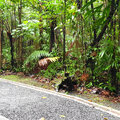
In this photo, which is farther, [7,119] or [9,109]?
[9,109]

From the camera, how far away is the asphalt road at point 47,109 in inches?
82.9

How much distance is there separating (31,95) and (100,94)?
1.74 metres

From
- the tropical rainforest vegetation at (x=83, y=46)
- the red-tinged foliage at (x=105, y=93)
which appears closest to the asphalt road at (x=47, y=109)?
the red-tinged foliage at (x=105, y=93)

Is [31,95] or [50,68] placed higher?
[50,68]

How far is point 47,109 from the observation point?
238 cm

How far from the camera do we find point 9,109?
2.27m

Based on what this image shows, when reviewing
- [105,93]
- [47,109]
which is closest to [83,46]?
[105,93]

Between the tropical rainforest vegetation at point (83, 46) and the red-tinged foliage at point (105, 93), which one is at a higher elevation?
the tropical rainforest vegetation at point (83, 46)

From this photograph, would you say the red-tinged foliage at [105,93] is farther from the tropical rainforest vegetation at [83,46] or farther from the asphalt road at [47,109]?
the asphalt road at [47,109]

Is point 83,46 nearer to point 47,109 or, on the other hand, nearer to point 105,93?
point 105,93

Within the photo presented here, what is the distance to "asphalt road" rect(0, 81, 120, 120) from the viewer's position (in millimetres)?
2105

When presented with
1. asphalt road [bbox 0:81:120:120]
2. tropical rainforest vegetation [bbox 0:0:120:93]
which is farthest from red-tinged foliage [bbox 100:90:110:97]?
asphalt road [bbox 0:81:120:120]

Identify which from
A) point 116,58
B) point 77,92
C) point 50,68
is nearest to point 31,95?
point 77,92

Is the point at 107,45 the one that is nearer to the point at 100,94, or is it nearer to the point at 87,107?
the point at 100,94
